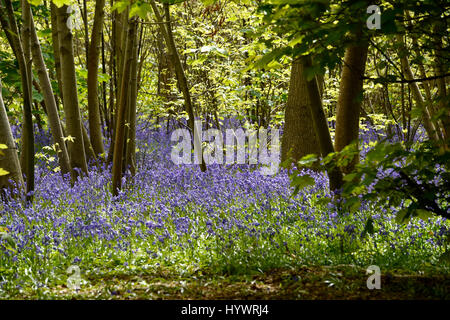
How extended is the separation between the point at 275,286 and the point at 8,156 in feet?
13.5

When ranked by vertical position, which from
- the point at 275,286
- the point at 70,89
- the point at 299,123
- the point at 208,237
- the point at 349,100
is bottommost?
the point at 275,286

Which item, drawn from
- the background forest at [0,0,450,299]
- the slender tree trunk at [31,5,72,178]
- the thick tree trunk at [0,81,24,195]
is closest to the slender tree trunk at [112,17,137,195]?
the background forest at [0,0,450,299]

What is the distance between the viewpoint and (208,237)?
4.43 m

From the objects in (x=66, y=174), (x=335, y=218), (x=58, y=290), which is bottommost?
(x=58, y=290)

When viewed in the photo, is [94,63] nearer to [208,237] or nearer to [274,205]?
[274,205]

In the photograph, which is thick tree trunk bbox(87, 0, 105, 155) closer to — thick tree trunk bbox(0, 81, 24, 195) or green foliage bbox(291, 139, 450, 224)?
thick tree trunk bbox(0, 81, 24, 195)

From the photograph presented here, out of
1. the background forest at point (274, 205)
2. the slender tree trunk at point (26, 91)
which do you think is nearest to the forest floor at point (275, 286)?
the background forest at point (274, 205)

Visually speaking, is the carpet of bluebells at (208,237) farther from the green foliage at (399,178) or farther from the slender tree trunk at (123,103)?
the slender tree trunk at (123,103)

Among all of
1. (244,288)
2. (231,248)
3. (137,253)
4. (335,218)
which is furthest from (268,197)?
(244,288)

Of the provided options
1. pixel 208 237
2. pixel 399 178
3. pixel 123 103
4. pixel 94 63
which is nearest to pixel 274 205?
pixel 208 237

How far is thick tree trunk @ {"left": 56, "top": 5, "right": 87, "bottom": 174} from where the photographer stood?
6773mm
